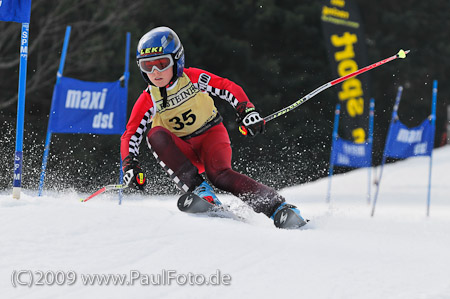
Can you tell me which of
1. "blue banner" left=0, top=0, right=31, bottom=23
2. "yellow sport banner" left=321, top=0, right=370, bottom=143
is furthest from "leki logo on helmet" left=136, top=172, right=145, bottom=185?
"yellow sport banner" left=321, top=0, right=370, bottom=143

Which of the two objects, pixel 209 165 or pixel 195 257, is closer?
pixel 195 257

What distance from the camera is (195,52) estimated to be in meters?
14.9

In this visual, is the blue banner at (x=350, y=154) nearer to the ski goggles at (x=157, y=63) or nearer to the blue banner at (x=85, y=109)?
the blue banner at (x=85, y=109)

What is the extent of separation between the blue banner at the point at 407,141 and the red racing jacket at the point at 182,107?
424 cm

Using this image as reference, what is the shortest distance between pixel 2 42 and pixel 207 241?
11214mm

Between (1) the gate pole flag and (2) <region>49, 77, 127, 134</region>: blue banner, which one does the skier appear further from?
(2) <region>49, 77, 127, 134</region>: blue banner

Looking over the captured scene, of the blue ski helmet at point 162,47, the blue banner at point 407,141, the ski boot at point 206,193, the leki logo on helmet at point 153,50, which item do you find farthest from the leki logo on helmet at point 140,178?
the blue banner at point 407,141

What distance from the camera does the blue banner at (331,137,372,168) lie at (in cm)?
1013

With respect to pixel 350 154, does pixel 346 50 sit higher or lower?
higher

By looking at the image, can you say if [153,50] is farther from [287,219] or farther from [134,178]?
[287,219]

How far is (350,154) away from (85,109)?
4867mm

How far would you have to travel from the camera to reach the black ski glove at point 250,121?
4.17 meters

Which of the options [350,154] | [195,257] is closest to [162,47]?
[195,257]

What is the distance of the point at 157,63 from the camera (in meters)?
4.34
